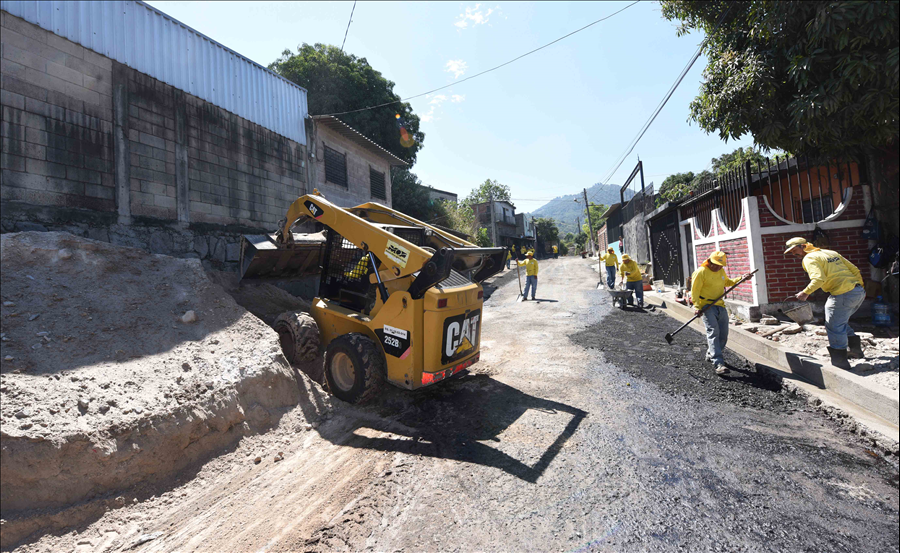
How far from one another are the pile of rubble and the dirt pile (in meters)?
6.18

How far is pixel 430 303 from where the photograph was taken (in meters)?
4.30

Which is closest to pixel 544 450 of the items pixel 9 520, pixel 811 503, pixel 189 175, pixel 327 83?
pixel 811 503

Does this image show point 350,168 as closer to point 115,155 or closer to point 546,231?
point 115,155

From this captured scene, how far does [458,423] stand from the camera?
425 centimetres

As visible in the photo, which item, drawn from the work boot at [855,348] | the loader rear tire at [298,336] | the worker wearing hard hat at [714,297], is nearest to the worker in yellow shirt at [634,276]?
the worker wearing hard hat at [714,297]

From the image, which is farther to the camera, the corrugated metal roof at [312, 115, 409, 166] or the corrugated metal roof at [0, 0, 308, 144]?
the corrugated metal roof at [312, 115, 409, 166]

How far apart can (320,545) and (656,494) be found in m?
2.40

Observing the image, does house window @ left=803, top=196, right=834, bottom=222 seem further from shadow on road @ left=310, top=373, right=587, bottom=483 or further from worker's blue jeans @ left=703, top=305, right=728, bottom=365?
shadow on road @ left=310, top=373, right=587, bottom=483

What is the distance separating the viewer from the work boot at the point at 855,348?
15.1ft

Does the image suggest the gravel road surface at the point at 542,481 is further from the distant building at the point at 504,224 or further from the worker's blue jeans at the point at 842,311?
the distant building at the point at 504,224

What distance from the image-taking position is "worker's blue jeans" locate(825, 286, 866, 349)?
14.6 feet

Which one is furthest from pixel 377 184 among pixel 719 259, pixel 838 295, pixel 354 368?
pixel 838 295

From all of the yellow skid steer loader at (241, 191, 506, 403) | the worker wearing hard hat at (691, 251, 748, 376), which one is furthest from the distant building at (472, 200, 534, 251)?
the yellow skid steer loader at (241, 191, 506, 403)

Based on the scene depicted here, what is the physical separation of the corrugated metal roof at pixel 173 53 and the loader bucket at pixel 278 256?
12.1ft
